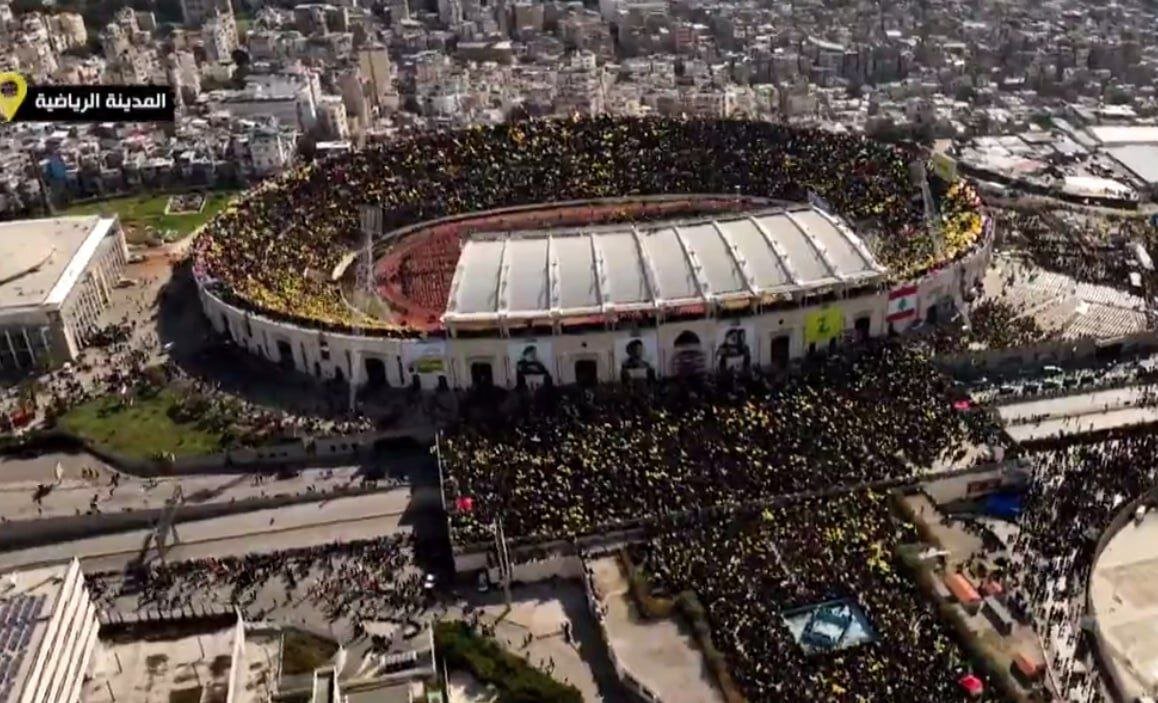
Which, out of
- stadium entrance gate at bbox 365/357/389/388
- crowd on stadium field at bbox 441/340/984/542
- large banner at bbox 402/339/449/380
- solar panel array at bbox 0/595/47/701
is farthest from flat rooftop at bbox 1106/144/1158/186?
solar panel array at bbox 0/595/47/701

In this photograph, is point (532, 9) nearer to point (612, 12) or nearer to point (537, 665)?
point (612, 12)

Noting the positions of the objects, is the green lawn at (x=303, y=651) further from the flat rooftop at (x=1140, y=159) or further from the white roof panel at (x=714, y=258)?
the flat rooftop at (x=1140, y=159)

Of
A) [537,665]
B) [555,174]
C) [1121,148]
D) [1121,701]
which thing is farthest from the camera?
[1121,148]

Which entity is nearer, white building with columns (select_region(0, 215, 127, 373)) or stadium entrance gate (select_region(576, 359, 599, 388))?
stadium entrance gate (select_region(576, 359, 599, 388))

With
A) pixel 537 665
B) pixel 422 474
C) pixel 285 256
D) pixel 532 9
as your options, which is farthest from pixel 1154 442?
pixel 532 9

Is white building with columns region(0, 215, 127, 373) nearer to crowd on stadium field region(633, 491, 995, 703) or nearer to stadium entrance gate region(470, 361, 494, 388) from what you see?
stadium entrance gate region(470, 361, 494, 388)

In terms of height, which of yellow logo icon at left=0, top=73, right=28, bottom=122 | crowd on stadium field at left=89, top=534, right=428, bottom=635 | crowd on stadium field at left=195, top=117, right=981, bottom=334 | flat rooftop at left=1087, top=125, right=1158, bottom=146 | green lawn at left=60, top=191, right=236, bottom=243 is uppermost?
yellow logo icon at left=0, top=73, right=28, bottom=122

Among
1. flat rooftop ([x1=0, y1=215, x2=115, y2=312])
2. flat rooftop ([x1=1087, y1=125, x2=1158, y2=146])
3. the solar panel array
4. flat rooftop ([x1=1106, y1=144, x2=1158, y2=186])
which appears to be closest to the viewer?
the solar panel array
